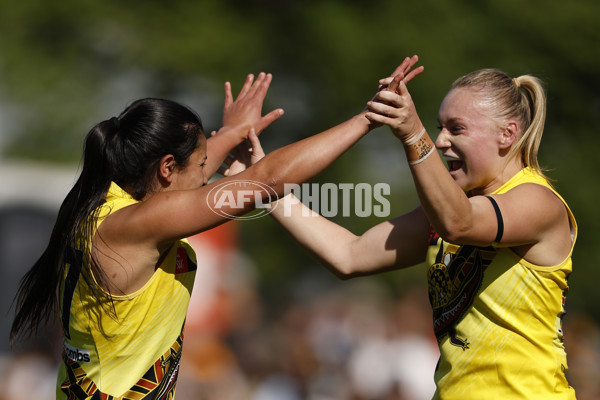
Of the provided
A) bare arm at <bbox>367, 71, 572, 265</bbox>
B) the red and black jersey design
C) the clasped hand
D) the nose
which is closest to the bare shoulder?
bare arm at <bbox>367, 71, 572, 265</bbox>

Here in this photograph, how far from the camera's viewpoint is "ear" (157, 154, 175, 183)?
3.12 metres

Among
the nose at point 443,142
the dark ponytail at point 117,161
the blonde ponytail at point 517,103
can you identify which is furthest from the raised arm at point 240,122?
the blonde ponytail at point 517,103

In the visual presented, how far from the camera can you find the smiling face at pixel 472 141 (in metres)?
3.15

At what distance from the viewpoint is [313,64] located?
27.1 ft

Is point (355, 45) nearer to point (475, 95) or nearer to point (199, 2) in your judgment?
point (199, 2)

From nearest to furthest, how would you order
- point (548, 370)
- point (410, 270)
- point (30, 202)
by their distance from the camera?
1. point (548, 370)
2. point (30, 202)
3. point (410, 270)

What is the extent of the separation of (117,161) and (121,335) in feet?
2.25

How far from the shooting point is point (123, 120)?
3148mm

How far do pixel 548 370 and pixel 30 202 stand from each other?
617cm

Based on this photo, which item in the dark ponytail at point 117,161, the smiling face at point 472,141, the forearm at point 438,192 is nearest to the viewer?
the forearm at point 438,192

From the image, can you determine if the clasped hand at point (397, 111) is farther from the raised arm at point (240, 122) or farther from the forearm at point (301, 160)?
the raised arm at point (240, 122)

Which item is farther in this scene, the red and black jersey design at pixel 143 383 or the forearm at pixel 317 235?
the forearm at pixel 317 235

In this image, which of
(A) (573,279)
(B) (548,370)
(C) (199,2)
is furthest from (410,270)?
(B) (548,370)

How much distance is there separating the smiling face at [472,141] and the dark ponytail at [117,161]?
1.04m
